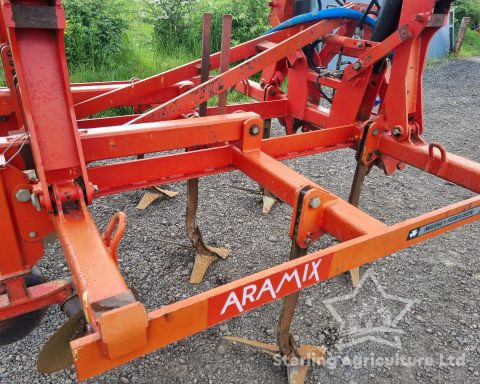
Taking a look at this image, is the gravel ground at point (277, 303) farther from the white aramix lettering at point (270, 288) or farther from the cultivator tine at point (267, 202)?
the white aramix lettering at point (270, 288)

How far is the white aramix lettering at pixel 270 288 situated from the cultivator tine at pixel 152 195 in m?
2.85

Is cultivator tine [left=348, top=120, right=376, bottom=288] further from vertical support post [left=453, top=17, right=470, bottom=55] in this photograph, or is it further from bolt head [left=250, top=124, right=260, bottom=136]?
vertical support post [left=453, top=17, right=470, bottom=55]

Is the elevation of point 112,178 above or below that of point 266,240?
above

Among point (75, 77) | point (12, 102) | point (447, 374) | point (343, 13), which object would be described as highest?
point (343, 13)

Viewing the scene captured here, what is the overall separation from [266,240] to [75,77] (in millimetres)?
4663

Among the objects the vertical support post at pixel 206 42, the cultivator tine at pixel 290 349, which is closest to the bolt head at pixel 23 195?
the vertical support post at pixel 206 42

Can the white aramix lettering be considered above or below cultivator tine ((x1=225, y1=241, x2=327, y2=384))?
above

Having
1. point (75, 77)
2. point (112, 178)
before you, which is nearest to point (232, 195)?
point (112, 178)

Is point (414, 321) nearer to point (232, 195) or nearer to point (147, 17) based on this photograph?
point (232, 195)

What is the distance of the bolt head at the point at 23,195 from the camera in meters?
1.80

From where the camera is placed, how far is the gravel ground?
8.30ft

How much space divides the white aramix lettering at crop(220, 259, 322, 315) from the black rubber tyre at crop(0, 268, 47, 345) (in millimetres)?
1392

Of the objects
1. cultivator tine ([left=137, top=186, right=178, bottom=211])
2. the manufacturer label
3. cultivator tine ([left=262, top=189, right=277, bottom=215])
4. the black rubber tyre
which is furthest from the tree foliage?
the manufacturer label

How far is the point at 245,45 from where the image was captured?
10.9 feet
